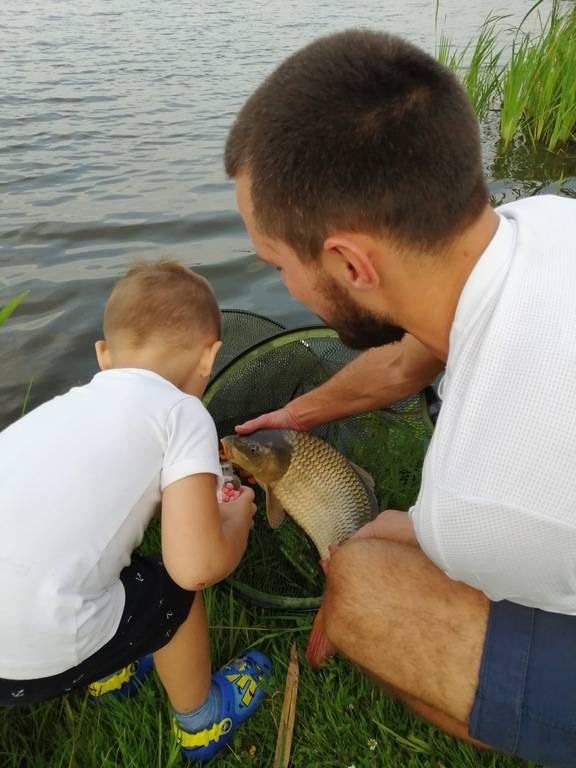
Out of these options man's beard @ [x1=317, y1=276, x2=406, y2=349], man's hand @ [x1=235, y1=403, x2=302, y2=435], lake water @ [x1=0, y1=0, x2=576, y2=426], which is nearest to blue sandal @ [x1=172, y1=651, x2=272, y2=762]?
man's hand @ [x1=235, y1=403, x2=302, y2=435]

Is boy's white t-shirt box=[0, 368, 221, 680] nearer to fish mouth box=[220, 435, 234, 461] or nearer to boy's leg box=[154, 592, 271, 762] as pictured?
boy's leg box=[154, 592, 271, 762]

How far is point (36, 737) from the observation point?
202cm

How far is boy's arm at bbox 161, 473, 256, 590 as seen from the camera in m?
1.73

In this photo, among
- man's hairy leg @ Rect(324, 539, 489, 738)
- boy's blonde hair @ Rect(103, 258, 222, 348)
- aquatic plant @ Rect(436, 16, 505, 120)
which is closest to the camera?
man's hairy leg @ Rect(324, 539, 489, 738)

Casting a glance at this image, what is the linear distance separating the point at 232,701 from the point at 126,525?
69 centimetres

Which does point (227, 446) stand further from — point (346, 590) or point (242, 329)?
point (242, 329)

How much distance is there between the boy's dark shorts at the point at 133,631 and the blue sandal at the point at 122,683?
32 cm

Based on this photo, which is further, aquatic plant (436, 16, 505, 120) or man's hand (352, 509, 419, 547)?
aquatic plant (436, 16, 505, 120)

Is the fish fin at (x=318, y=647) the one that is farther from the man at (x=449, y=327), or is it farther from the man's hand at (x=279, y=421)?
the man's hand at (x=279, y=421)

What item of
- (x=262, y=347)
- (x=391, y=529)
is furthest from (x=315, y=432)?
(x=391, y=529)

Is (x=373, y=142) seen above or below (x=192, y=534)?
above

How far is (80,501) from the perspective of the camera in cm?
163

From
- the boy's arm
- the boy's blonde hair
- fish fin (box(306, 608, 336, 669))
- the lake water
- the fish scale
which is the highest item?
the boy's blonde hair

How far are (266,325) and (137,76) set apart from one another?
818 cm
